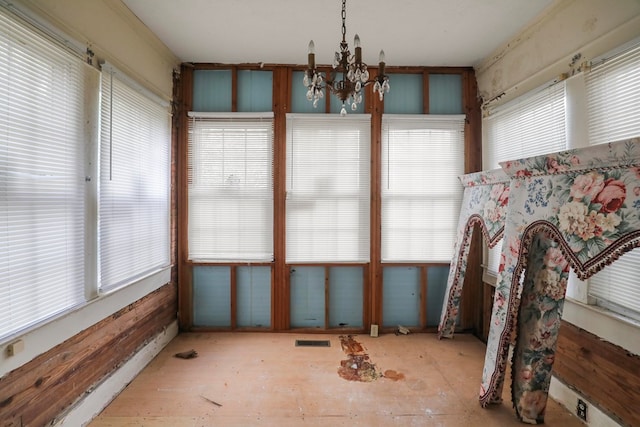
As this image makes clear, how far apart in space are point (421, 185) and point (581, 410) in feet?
7.46

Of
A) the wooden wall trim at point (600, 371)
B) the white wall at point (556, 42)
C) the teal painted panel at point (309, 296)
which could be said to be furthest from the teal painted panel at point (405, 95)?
the wooden wall trim at point (600, 371)

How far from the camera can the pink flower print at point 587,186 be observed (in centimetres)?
159

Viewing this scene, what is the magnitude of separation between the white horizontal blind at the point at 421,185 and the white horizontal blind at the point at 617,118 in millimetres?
1433

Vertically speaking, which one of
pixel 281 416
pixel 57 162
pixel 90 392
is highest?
pixel 57 162

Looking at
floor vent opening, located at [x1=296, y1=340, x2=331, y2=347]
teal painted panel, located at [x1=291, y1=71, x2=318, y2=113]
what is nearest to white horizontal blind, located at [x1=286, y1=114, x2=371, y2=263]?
teal painted panel, located at [x1=291, y1=71, x2=318, y2=113]

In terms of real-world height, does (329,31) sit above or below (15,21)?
above

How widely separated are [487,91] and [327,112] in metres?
1.76

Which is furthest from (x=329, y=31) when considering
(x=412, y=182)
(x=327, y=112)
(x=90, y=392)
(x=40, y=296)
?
(x=90, y=392)

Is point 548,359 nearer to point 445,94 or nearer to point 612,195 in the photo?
point 612,195

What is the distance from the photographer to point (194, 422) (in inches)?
82.6

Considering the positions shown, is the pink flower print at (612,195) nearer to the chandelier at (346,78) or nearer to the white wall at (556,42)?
the white wall at (556,42)

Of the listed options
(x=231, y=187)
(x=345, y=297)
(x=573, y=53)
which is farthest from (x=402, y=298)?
(x=573, y=53)

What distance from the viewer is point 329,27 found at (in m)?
2.72

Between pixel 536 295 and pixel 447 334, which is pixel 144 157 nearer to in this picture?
pixel 536 295
